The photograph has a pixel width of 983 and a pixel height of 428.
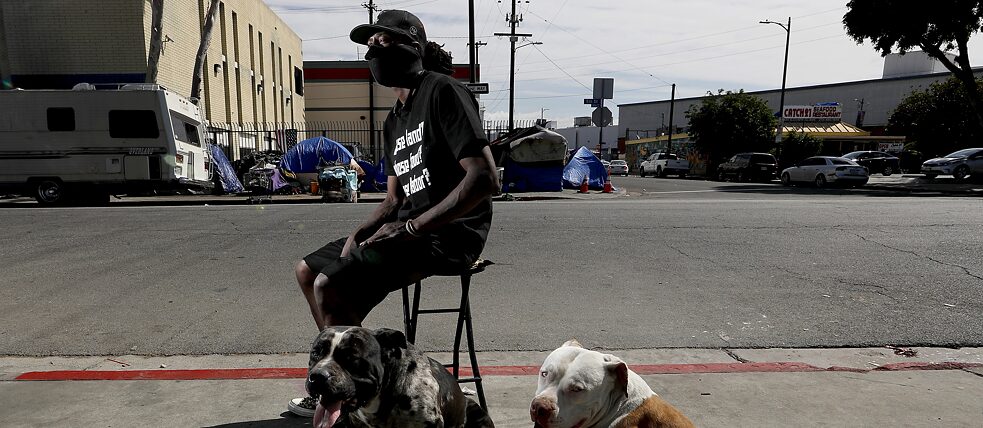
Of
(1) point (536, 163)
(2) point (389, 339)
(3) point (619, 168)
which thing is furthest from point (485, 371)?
(3) point (619, 168)

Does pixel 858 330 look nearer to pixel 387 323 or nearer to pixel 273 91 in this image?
pixel 387 323

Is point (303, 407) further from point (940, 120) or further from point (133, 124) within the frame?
point (940, 120)

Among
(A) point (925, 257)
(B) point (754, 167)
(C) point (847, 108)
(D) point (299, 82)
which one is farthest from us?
(C) point (847, 108)

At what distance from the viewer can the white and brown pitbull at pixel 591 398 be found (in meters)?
2.06

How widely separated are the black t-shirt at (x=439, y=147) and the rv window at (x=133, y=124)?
15.5 metres

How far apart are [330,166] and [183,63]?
980 cm

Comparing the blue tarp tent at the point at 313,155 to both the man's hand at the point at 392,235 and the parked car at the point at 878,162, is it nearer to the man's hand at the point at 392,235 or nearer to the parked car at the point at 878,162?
the man's hand at the point at 392,235

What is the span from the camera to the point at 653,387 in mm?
3525

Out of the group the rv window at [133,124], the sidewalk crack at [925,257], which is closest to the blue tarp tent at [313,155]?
the rv window at [133,124]

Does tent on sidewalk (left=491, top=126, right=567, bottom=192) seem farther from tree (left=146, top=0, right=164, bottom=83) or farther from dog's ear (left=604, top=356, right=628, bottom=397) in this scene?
dog's ear (left=604, top=356, right=628, bottom=397)

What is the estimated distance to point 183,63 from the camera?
2294 centimetres

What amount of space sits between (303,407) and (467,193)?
5.05ft

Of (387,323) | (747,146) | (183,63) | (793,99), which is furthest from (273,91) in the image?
(793,99)

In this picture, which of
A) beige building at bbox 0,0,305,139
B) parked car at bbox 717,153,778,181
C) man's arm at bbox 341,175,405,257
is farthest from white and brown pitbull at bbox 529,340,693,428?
parked car at bbox 717,153,778,181
